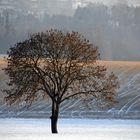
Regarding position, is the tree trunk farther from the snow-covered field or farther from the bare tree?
the snow-covered field

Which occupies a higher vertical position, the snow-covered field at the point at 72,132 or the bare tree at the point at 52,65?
the bare tree at the point at 52,65

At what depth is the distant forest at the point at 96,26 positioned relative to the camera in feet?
448

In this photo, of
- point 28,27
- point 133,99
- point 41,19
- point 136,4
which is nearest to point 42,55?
point 133,99

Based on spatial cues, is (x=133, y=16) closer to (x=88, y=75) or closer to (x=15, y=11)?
(x=15, y=11)

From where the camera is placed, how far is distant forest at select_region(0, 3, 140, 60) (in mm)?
136625

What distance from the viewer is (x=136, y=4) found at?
178m

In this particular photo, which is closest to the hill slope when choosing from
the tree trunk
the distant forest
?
the tree trunk

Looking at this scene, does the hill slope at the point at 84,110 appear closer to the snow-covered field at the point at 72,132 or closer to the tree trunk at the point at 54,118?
the snow-covered field at the point at 72,132

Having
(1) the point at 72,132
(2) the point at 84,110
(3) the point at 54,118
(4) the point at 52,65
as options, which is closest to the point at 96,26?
(2) the point at 84,110

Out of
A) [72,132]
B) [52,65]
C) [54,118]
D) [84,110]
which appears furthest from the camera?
[84,110]

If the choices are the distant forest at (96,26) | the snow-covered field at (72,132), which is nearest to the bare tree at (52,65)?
the snow-covered field at (72,132)

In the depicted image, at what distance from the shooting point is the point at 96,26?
6117 inches

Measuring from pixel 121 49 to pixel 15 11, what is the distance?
62.6 meters

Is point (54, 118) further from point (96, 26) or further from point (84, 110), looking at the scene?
point (96, 26)
